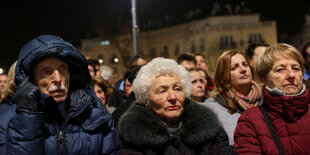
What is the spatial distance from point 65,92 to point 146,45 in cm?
4007

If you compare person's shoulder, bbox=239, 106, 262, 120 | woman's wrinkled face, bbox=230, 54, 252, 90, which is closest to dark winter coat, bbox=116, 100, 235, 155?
person's shoulder, bbox=239, 106, 262, 120

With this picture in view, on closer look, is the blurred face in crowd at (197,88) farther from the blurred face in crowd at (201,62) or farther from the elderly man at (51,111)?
the blurred face in crowd at (201,62)

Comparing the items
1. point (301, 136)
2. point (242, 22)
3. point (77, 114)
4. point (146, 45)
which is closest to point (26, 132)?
point (77, 114)

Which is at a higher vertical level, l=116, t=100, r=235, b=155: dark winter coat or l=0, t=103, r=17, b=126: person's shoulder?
l=0, t=103, r=17, b=126: person's shoulder

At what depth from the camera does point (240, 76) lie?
3.99 m

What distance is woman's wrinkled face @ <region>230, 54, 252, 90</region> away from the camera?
3.99m

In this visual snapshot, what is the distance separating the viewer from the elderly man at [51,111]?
232cm

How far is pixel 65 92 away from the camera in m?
2.72

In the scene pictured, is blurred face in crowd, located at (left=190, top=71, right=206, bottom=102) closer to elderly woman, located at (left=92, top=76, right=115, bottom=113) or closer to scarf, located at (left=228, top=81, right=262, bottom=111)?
scarf, located at (left=228, top=81, right=262, bottom=111)

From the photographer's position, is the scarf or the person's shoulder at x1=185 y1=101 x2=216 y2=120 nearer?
the person's shoulder at x1=185 y1=101 x2=216 y2=120

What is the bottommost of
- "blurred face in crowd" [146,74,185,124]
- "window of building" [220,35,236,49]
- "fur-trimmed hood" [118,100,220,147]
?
"window of building" [220,35,236,49]

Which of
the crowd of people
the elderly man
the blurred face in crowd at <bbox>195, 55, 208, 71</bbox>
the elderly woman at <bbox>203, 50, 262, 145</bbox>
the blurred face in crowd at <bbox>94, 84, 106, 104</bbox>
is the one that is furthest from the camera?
the blurred face in crowd at <bbox>195, 55, 208, 71</bbox>

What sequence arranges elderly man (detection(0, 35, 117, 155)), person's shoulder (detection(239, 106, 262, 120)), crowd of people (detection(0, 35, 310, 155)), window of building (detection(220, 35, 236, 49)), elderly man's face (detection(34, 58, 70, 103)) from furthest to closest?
window of building (detection(220, 35, 236, 49)) → person's shoulder (detection(239, 106, 262, 120)) → elderly man's face (detection(34, 58, 70, 103)) → crowd of people (detection(0, 35, 310, 155)) → elderly man (detection(0, 35, 117, 155))

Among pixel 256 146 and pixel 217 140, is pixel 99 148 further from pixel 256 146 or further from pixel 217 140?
pixel 256 146
